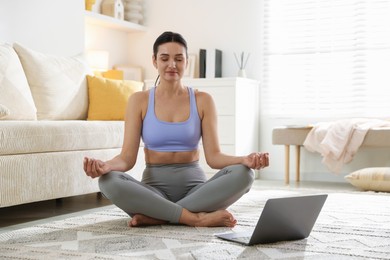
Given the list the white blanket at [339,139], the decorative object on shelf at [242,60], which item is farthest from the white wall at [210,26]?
the white blanket at [339,139]

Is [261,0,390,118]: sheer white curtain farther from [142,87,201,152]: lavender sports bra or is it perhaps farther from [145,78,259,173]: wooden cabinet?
[142,87,201,152]: lavender sports bra

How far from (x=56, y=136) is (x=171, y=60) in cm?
78

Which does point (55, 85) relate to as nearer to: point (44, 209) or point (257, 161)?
point (44, 209)

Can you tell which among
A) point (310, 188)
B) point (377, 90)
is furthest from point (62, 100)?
point (377, 90)

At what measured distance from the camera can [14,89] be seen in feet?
10.8

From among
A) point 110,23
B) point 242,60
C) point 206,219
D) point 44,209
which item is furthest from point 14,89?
point 242,60

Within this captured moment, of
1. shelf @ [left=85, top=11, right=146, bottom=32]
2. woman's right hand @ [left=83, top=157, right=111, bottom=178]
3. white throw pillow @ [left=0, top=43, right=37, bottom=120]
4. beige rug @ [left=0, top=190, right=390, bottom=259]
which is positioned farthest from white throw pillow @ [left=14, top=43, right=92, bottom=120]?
woman's right hand @ [left=83, top=157, right=111, bottom=178]

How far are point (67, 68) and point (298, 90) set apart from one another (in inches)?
87.7

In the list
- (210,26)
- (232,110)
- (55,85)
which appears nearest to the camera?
(55,85)

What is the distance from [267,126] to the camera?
5387 mm

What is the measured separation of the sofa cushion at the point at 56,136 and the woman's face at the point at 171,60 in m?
0.69

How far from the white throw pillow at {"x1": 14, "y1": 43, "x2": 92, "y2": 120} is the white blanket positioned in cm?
181

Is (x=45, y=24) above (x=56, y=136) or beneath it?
above

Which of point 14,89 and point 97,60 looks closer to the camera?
point 14,89
